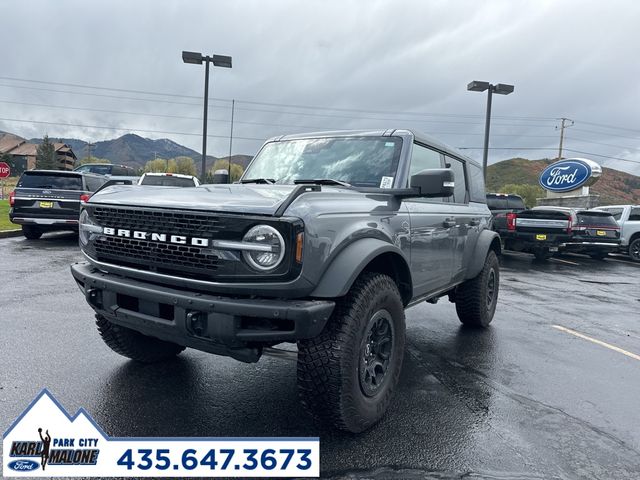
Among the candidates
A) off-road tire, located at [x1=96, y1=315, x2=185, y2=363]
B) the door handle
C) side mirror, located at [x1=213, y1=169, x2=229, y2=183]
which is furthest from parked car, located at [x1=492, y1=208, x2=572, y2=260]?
off-road tire, located at [x1=96, y1=315, x2=185, y2=363]

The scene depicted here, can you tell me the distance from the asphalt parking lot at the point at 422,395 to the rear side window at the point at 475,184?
1580 mm

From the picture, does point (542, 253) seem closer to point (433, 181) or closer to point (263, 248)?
point (433, 181)

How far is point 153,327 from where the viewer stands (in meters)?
2.62

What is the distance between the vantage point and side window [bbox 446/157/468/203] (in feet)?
15.8

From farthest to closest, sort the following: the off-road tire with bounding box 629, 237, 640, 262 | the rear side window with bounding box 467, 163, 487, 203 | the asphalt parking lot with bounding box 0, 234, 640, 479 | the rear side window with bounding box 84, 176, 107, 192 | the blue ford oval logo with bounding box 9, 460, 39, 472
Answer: the off-road tire with bounding box 629, 237, 640, 262 → the rear side window with bounding box 84, 176, 107, 192 → the rear side window with bounding box 467, 163, 487, 203 → the asphalt parking lot with bounding box 0, 234, 640, 479 → the blue ford oval logo with bounding box 9, 460, 39, 472

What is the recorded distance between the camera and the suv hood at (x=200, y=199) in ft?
8.13

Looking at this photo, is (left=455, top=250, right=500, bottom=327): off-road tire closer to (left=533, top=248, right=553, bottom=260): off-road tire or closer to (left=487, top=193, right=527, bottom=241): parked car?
(left=487, top=193, right=527, bottom=241): parked car

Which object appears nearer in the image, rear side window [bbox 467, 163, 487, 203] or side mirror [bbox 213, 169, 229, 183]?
side mirror [bbox 213, 169, 229, 183]

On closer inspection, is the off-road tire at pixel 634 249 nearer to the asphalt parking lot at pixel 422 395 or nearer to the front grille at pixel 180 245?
the asphalt parking lot at pixel 422 395

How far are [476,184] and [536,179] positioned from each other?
605ft

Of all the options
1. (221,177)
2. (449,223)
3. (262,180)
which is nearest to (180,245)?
(262,180)

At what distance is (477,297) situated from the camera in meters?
5.21

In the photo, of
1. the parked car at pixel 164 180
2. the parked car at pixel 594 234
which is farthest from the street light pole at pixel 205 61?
the parked car at pixel 594 234

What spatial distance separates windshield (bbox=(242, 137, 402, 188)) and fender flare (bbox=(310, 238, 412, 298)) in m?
0.84
